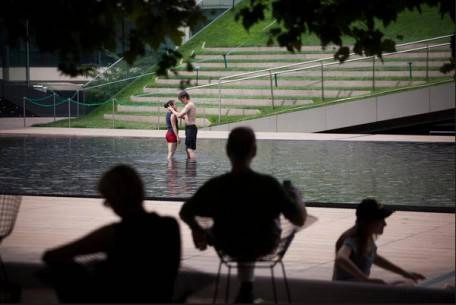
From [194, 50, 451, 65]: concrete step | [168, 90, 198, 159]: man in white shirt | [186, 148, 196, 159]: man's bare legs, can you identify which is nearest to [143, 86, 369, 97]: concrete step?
[194, 50, 451, 65]: concrete step

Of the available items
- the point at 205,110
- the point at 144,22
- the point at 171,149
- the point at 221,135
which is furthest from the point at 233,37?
the point at 144,22

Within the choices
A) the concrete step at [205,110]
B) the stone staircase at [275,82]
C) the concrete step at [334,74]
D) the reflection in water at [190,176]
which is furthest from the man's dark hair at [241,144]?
the concrete step at [205,110]

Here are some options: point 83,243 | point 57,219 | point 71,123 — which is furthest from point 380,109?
point 83,243

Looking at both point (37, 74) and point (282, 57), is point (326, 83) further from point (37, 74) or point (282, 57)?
point (37, 74)

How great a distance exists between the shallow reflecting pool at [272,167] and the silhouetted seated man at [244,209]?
8762 millimetres

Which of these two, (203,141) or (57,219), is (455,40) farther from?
(203,141)

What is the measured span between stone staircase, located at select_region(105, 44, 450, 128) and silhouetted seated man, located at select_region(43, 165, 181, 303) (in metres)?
27.5

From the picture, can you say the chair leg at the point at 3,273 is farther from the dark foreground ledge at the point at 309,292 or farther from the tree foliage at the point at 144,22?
the tree foliage at the point at 144,22

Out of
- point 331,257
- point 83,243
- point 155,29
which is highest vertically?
point 155,29

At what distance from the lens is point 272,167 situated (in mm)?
21219

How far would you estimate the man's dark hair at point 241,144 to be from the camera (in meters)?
6.62

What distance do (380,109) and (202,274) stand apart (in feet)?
87.7

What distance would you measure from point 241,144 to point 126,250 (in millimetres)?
1407

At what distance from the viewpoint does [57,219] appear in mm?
13398
